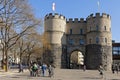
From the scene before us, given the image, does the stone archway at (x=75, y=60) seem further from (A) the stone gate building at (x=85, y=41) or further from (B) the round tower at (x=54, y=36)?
(B) the round tower at (x=54, y=36)

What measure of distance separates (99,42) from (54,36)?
1325 centimetres

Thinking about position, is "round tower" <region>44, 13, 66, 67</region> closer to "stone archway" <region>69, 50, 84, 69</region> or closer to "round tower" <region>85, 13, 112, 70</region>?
"stone archway" <region>69, 50, 84, 69</region>

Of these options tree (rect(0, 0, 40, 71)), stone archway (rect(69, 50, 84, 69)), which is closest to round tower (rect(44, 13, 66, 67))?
stone archway (rect(69, 50, 84, 69))

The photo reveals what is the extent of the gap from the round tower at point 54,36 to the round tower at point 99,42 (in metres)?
8.67

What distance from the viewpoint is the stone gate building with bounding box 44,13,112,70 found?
93.8 meters

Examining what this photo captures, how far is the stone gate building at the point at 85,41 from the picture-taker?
308ft

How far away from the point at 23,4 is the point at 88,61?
1960 inches

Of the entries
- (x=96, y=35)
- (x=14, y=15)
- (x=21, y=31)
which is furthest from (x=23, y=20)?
(x=96, y=35)

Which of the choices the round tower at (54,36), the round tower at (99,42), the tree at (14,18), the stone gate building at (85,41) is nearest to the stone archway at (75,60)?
the stone gate building at (85,41)

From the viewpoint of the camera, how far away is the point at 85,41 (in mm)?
101125

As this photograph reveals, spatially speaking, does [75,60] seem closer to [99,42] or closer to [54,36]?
[54,36]

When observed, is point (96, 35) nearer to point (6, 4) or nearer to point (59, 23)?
point (59, 23)

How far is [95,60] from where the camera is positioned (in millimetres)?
93812

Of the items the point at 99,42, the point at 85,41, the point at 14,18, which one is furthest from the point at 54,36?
the point at 14,18
